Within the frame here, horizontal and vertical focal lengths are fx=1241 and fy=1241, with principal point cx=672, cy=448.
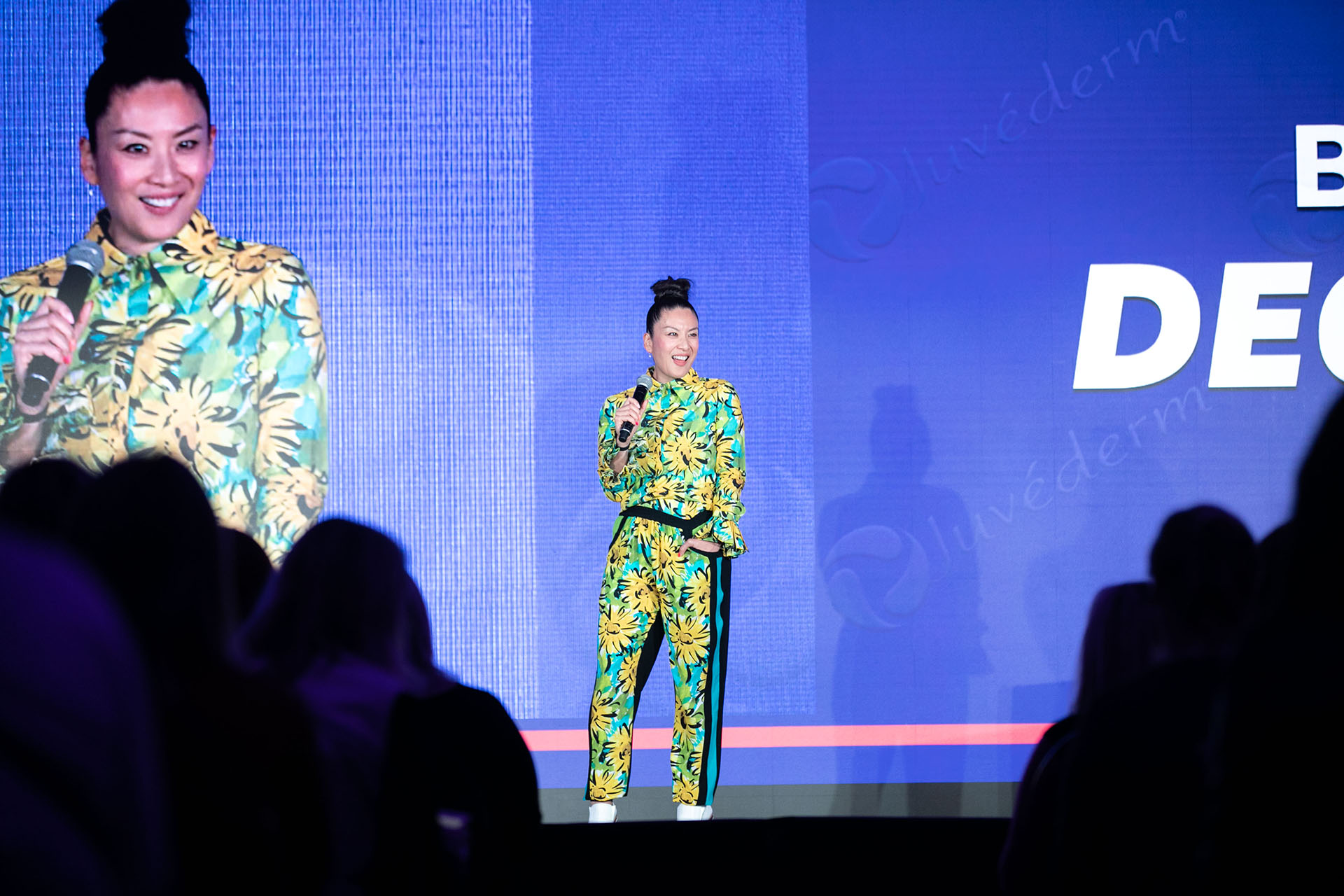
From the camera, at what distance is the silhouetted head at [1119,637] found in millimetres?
1705

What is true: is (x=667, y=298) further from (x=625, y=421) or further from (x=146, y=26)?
(x=146, y=26)

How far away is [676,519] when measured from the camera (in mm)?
3572

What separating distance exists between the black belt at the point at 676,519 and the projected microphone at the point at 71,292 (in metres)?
1.62

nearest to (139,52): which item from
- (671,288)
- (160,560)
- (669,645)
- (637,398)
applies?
(671,288)

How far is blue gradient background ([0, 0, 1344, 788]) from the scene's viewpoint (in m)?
4.18

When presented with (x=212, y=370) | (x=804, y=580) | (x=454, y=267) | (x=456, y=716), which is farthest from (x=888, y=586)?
(x=456, y=716)

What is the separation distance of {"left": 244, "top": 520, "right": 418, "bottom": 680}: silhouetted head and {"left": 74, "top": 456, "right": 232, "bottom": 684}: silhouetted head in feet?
1.03

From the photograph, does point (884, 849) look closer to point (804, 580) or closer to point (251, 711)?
point (804, 580)

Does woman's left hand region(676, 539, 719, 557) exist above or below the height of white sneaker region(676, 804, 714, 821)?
above

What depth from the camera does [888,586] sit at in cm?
422

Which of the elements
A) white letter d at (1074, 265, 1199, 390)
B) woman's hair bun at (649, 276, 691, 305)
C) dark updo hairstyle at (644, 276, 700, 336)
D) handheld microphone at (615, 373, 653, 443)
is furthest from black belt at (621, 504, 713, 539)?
white letter d at (1074, 265, 1199, 390)

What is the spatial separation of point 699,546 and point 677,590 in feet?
0.48

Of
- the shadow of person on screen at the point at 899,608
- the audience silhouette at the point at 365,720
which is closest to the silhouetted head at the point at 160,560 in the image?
the audience silhouette at the point at 365,720

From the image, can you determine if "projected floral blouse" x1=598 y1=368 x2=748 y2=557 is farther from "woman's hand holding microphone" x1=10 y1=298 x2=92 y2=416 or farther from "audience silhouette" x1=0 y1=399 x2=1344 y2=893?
"audience silhouette" x1=0 y1=399 x2=1344 y2=893
